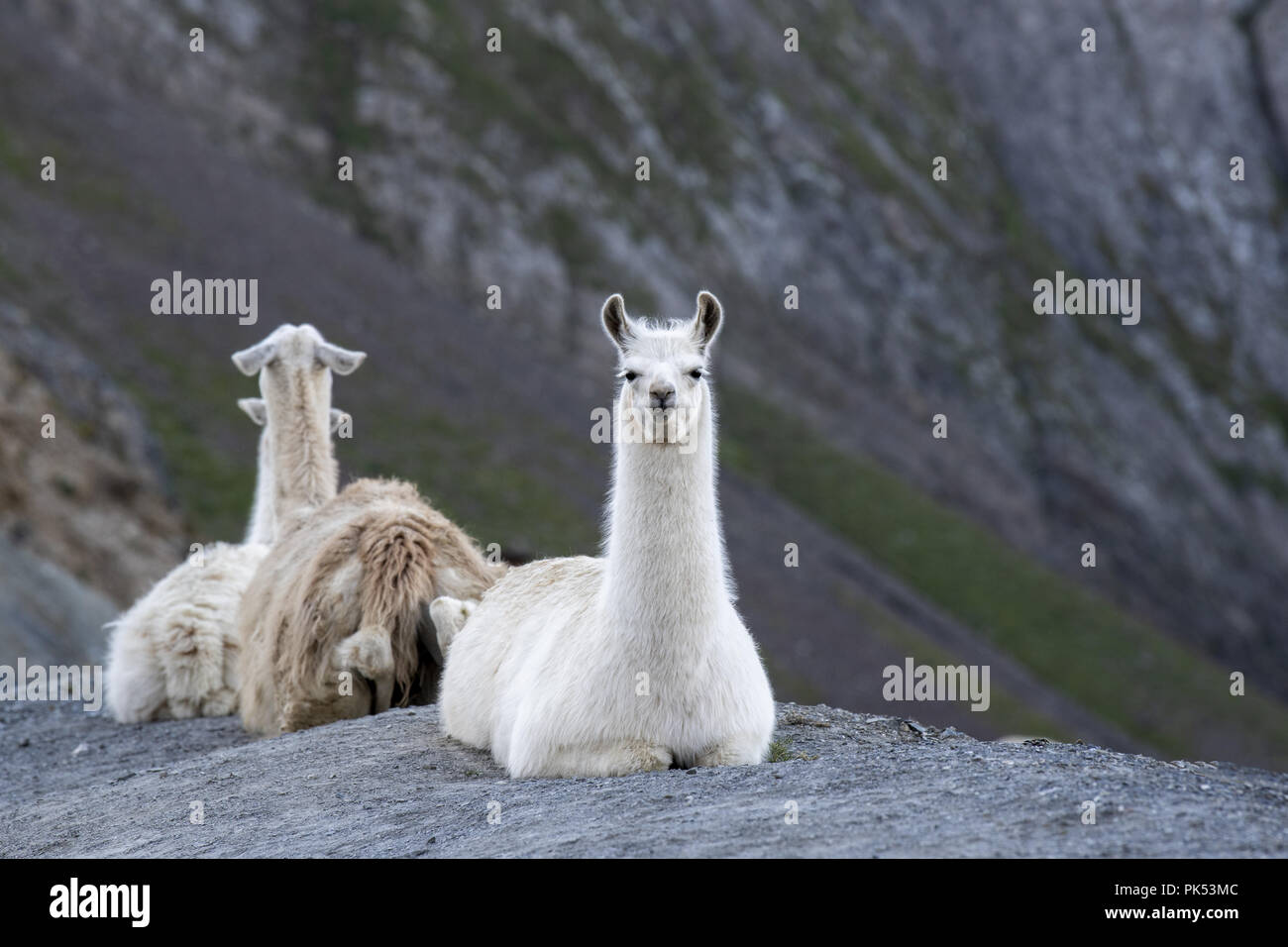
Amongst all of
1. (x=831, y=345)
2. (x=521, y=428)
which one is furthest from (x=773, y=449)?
(x=521, y=428)

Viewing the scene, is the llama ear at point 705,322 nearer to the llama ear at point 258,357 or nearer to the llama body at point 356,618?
the llama body at point 356,618

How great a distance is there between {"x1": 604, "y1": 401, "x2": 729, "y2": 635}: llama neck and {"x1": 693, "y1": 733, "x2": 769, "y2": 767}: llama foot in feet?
2.12

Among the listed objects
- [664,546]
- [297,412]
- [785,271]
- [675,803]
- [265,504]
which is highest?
[785,271]

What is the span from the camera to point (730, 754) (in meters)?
8.91

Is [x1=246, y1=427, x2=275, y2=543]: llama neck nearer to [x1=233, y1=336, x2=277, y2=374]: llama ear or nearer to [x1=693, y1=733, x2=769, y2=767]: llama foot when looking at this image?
[x1=233, y1=336, x2=277, y2=374]: llama ear

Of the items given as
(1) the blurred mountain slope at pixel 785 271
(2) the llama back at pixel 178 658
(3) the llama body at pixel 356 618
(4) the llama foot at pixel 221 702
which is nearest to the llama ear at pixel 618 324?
(3) the llama body at pixel 356 618

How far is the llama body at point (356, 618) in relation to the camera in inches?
469

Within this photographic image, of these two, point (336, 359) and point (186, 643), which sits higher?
point (336, 359)

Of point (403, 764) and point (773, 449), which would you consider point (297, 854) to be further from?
point (773, 449)

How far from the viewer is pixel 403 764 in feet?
32.8

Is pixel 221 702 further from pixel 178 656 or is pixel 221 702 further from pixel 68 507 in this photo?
pixel 68 507

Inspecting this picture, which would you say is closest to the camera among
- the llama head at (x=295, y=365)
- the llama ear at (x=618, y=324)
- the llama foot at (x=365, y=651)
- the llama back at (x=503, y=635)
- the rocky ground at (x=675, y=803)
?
the rocky ground at (x=675, y=803)

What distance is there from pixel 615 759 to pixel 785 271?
72162mm

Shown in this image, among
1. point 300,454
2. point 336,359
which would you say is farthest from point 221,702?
point 336,359
